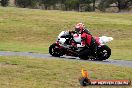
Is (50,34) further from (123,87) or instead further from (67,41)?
(123,87)

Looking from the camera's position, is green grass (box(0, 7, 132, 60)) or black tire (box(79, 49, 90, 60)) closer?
black tire (box(79, 49, 90, 60))

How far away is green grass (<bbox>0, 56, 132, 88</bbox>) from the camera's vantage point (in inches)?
470

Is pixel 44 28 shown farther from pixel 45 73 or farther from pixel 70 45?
pixel 45 73

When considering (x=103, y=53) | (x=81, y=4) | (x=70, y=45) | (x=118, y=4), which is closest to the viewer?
(x=103, y=53)

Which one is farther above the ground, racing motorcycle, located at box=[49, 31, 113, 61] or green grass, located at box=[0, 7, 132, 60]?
racing motorcycle, located at box=[49, 31, 113, 61]

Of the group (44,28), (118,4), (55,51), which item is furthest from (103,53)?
(118,4)

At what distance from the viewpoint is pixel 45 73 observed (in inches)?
525

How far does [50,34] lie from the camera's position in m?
41.4

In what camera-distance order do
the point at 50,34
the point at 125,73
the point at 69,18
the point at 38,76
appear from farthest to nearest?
the point at 69,18 < the point at 50,34 < the point at 125,73 < the point at 38,76

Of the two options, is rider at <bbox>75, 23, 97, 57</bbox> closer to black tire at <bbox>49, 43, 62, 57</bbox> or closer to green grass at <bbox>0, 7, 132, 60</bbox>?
black tire at <bbox>49, 43, 62, 57</bbox>

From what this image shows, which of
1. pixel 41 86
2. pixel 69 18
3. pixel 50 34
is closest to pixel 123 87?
pixel 41 86

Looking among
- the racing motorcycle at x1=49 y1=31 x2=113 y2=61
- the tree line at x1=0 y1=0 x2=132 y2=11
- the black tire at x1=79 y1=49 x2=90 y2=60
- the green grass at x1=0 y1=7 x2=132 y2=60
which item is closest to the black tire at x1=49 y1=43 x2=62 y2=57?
the racing motorcycle at x1=49 y1=31 x2=113 y2=61

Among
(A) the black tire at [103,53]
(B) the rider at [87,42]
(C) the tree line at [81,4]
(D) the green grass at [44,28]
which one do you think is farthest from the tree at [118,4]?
(A) the black tire at [103,53]

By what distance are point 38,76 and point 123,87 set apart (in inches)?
106
